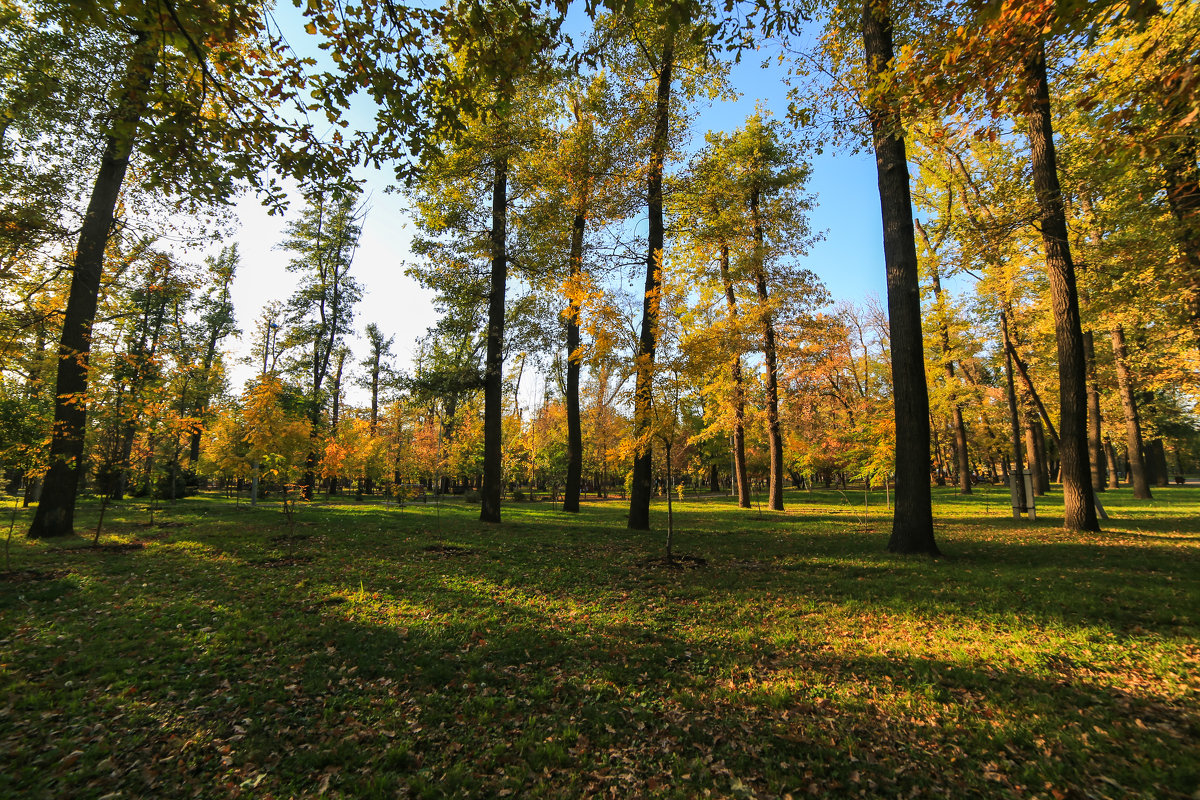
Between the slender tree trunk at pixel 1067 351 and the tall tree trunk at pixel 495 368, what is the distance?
1249 cm

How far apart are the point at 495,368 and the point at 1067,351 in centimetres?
1332

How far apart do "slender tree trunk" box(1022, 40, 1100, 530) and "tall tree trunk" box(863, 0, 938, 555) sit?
12.0ft

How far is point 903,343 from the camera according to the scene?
7.94m

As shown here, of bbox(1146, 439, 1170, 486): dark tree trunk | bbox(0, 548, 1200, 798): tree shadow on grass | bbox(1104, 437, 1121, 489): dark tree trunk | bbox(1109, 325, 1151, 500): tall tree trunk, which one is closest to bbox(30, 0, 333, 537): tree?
bbox(0, 548, 1200, 798): tree shadow on grass

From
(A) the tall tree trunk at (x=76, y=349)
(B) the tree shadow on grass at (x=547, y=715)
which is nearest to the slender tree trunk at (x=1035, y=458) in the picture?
(B) the tree shadow on grass at (x=547, y=715)

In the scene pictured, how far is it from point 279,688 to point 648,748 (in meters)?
2.97

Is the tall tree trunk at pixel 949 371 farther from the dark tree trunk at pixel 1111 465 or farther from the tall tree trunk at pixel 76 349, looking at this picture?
the tall tree trunk at pixel 76 349

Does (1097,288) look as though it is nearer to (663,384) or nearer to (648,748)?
(663,384)

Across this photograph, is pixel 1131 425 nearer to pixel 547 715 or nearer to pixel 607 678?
pixel 607 678

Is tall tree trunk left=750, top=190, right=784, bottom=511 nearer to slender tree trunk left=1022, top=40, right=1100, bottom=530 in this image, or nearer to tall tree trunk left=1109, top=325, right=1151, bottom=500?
slender tree trunk left=1022, top=40, right=1100, bottom=530

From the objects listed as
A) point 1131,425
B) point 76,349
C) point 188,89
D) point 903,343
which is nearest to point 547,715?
point 188,89

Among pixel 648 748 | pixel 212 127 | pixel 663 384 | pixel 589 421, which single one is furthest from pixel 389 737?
pixel 589 421

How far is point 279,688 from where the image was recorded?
3613 mm

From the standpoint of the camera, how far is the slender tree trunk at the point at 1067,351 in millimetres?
9016
